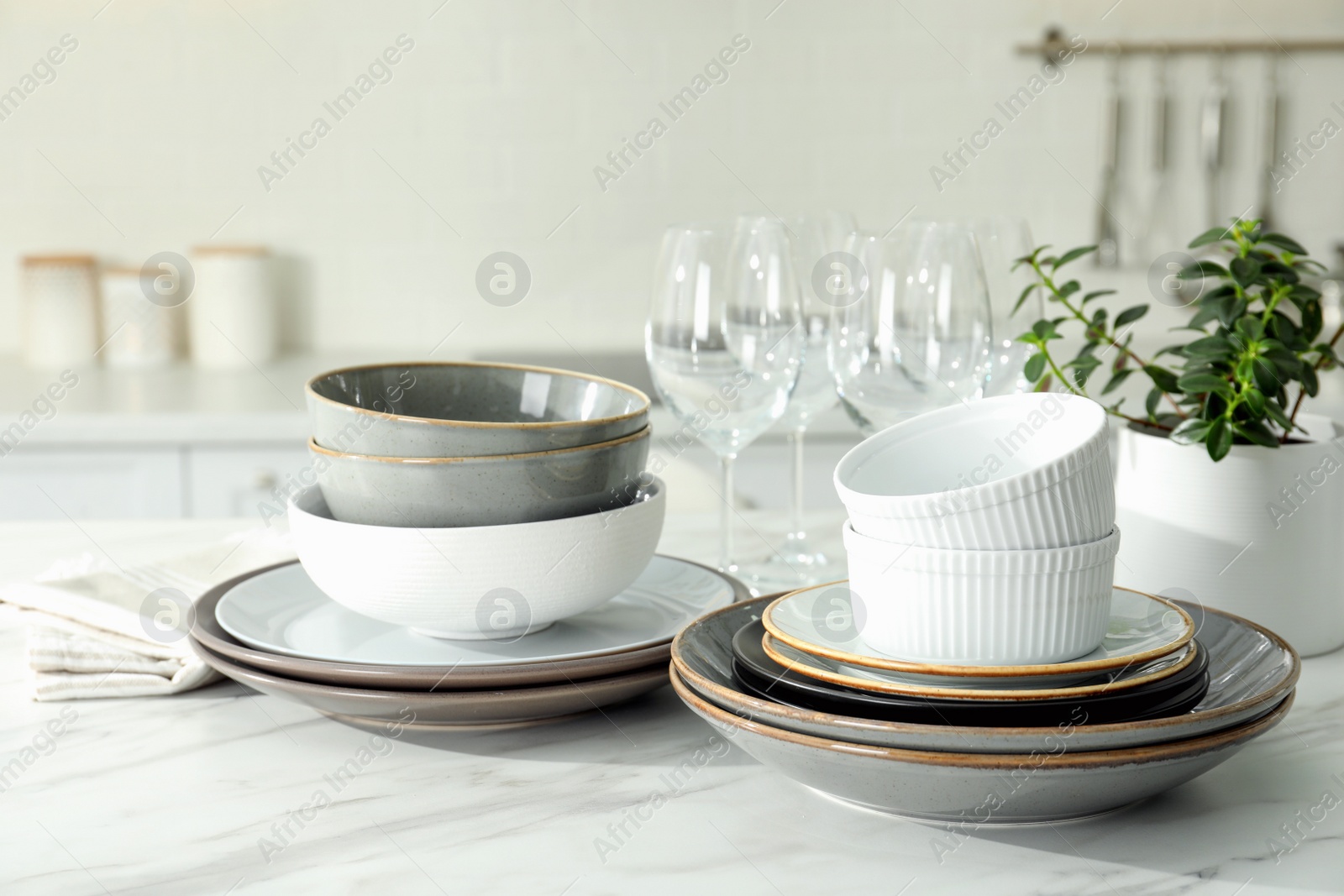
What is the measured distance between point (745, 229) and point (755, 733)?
43 centimetres

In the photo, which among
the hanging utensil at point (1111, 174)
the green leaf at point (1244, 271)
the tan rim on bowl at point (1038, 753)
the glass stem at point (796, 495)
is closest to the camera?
the tan rim on bowl at point (1038, 753)

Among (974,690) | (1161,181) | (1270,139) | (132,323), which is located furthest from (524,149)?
(974,690)

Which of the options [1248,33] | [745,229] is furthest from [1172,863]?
[1248,33]

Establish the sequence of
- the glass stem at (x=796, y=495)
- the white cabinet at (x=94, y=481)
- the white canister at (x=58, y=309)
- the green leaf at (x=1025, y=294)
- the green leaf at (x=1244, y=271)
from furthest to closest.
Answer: the white canister at (x=58, y=309) < the white cabinet at (x=94, y=481) < the glass stem at (x=796, y=495) < the green leaf at (x=1025, y=294) < the green leaf at (x=1244, y=271)

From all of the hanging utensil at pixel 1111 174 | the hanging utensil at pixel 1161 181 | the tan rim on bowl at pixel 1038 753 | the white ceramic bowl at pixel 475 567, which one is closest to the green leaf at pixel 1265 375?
the tan rim on bowl at pixel 1038 753

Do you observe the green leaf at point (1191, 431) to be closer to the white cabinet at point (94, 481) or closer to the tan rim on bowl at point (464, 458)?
the tan rim on bowl at point (464, 458)

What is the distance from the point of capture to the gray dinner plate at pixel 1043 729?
47 centimetres

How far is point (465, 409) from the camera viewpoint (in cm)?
77

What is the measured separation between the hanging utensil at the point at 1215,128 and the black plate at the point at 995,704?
213 centimetres

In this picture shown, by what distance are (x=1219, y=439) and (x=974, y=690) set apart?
0.26 meters

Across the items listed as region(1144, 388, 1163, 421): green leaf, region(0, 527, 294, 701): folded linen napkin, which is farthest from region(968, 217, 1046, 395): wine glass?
region(0, 527, 294, 701): folded linen napkin

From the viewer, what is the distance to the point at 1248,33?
2383 millimetres

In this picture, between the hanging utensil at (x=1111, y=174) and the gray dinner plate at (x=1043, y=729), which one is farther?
the hanging utensil at (x=1111, y=174)

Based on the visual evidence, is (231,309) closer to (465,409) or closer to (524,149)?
(524,149)
